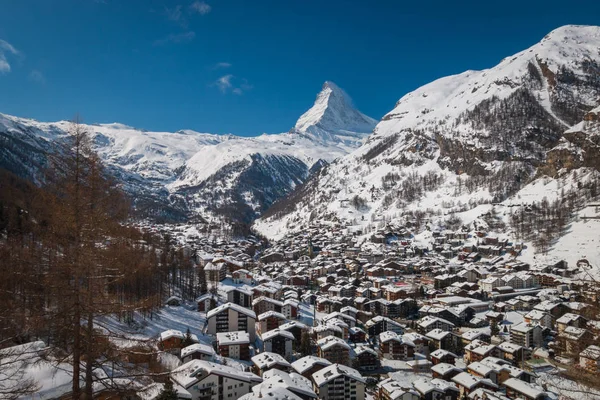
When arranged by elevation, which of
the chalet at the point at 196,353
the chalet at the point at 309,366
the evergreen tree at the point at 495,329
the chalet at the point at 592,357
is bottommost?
the evergreen tree at the point at 495,329

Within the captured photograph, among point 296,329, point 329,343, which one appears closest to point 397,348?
point 329,343

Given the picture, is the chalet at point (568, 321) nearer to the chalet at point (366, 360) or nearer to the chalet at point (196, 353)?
the chalet at point (366, 360)

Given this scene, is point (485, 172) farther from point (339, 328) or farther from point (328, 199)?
point (339, 328)

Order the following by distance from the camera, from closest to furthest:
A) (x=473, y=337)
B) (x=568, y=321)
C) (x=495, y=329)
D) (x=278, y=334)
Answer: (x=278, y=334), (x=473, y=337), (x=568, y=321), (x=495, y=329)

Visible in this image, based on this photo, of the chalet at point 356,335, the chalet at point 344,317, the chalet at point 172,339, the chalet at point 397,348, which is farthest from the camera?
the chalet at point 344,317

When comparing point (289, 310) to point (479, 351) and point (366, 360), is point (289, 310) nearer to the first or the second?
point (366, 360)

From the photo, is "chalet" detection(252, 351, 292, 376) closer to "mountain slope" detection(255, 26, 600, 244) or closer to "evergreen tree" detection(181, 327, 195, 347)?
"evergreen tree" detection(181, 327, 195, 347)

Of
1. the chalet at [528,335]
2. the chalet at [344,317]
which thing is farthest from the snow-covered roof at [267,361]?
the chalet at [528,335]

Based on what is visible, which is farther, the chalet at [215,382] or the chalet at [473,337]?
the chalet at [473,337]

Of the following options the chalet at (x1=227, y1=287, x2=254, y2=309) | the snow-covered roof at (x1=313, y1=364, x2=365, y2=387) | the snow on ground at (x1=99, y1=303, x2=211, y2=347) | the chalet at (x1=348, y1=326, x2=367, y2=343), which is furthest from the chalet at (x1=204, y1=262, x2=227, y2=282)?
the snow-covered roof at (x1=313, y1=364, x2=365, y2=387)
